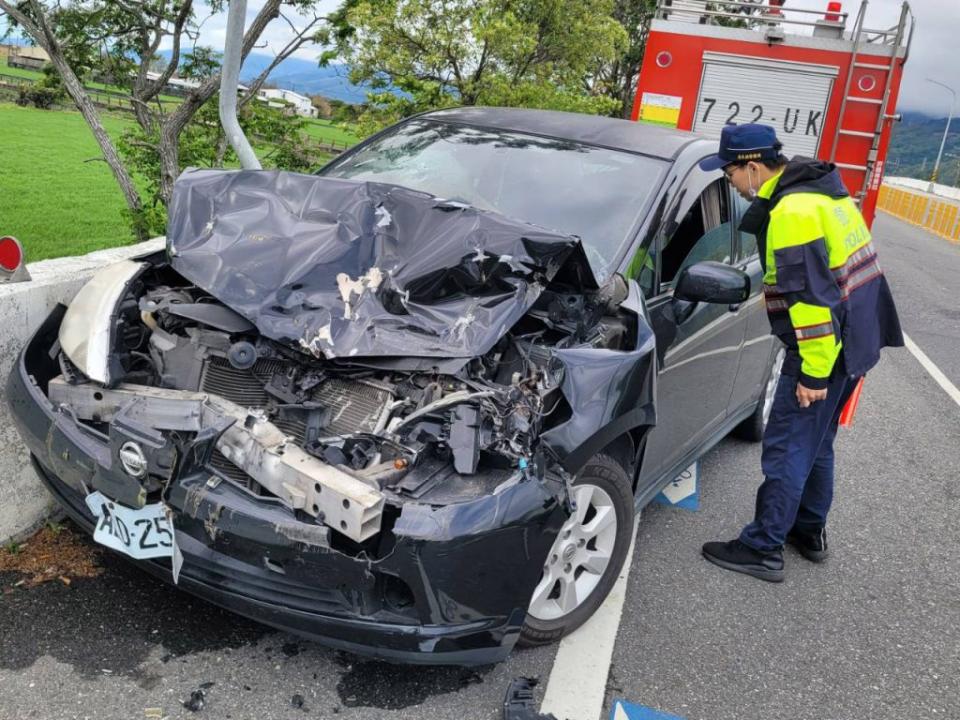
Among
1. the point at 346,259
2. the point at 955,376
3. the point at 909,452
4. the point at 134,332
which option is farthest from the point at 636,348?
the point at 955,376

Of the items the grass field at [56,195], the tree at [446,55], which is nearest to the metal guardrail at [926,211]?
the tree at [446,55]

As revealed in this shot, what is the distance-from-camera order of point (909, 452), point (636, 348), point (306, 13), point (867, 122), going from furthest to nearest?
1. point (867, 122)
2. point (306, 13)
3. point (909, 452)
4. point (636, 348)

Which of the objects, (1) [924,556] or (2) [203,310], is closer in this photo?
(2) [203,310]

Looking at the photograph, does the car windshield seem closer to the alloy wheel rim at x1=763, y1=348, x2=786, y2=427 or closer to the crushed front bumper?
the crushed front bumper

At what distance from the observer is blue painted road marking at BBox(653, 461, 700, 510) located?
450cm

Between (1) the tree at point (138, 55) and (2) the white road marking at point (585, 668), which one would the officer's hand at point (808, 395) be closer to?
(2) the white road marking at point (585, 668)

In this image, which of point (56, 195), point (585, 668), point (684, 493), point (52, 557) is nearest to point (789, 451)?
point (684, 493)

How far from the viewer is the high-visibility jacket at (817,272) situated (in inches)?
133

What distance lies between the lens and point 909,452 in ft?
18.9

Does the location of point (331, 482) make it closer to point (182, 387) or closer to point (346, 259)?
point (182, 387)

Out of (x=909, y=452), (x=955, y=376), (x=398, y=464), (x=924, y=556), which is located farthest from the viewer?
(x=955, y=376)

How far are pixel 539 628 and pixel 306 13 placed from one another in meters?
5.94

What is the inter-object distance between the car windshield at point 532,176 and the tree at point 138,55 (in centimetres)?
309

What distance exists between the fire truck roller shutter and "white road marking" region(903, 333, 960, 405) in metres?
2.33
